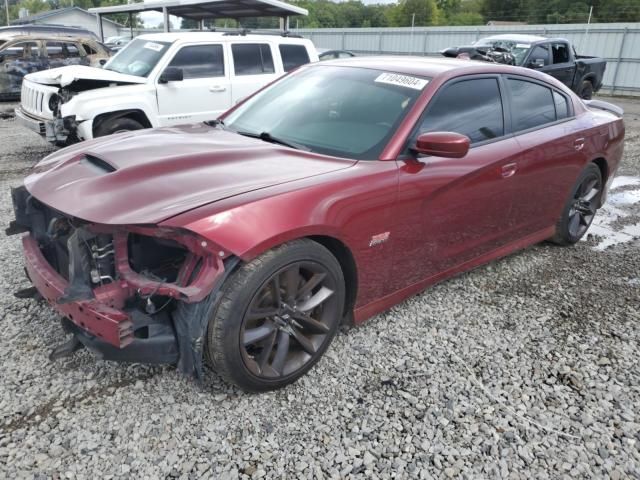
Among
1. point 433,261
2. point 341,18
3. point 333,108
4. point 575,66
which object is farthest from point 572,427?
point 341,18

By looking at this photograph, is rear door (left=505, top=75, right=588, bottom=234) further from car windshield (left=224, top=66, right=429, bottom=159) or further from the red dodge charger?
car windshield (left=224, top=66, right=429, bottom=159)

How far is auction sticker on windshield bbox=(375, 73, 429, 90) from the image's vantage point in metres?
3.24

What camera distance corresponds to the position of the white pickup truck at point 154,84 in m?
6.58

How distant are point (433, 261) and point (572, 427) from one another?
120cm

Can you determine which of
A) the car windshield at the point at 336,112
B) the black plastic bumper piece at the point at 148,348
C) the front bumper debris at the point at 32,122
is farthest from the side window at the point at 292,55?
the black plastic bumper piece at the point at 148,348

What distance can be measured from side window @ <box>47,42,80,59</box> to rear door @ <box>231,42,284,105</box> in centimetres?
737

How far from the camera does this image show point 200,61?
299 inches

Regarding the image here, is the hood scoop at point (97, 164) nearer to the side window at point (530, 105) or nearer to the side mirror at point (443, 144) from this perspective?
the side mirror at point (443, 144)

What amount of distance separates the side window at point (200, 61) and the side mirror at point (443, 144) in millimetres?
5409

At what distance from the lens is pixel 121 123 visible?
6812mm

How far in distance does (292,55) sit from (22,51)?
8024 mm

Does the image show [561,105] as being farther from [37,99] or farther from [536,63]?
[536,63]

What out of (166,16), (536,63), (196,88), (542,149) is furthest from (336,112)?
(166,16)

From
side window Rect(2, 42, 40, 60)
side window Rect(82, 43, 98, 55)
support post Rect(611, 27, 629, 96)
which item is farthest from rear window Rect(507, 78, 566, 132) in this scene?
support post Rect(611, 27, 629, 96)
